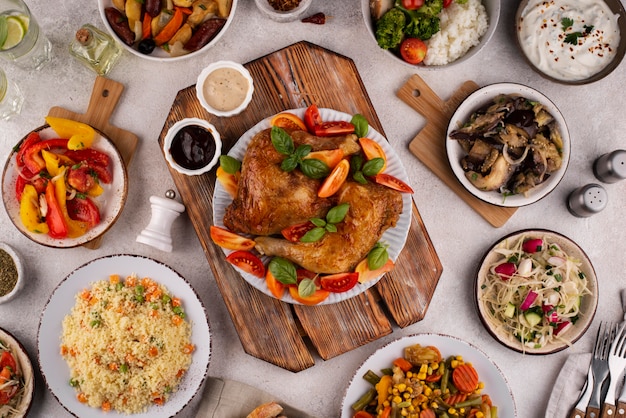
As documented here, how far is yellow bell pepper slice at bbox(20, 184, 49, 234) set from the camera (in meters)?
3.67

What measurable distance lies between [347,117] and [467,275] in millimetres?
1515

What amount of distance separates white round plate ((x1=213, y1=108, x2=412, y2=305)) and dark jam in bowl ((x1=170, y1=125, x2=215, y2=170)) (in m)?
0.16

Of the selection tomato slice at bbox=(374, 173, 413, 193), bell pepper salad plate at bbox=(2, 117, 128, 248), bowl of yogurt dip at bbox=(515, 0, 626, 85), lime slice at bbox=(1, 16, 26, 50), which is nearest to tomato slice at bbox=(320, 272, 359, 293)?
tomato slice at bbox=(374, 173, 413, 193)

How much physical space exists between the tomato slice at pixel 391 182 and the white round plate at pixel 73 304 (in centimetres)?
145

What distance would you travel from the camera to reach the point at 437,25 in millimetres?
3805

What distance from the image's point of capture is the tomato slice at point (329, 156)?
3.35 meters

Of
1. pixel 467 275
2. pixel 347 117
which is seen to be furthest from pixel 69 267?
pixel 467 275

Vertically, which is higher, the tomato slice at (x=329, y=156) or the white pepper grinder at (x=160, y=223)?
the tomato slice at (x=329, y=156)

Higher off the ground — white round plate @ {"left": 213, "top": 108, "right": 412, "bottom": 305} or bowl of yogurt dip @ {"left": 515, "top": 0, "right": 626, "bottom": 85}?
bowl of yogurt dip @ {"left": 515, "top": 0, "right": 626, "bottom": 85}

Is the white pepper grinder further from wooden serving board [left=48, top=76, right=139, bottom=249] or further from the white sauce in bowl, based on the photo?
the white sauce in bowl

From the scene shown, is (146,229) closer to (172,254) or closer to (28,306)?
(172,254)

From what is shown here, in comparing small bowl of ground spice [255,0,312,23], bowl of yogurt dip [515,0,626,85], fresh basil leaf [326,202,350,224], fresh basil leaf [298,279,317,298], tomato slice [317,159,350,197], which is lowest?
fresh basil leaf [298,279,317,298]

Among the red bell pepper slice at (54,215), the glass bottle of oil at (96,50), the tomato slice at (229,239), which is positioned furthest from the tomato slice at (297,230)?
the glass bottle of oil at (96,50)

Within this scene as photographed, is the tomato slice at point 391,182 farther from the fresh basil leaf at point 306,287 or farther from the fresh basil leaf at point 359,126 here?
the fresh basil leaf at point 306,287
